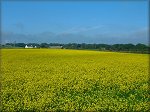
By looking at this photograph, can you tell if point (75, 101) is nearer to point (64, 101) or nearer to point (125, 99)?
point (64, 101)

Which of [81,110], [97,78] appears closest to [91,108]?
[81,110]

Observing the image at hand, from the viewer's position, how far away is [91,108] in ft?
35.3

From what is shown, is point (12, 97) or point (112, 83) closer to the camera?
point (12, 97)

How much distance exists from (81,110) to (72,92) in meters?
3.44

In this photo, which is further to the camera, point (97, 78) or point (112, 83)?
point (97, 78)

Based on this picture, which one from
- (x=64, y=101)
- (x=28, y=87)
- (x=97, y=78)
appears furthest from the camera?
(x=97, y=78)

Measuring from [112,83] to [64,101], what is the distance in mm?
5244

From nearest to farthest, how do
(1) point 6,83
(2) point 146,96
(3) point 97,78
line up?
1. (2) point 146,96
2. (1) point 6,83
3. (3) point 97,78

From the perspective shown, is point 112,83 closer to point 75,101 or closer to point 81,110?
point 75,101

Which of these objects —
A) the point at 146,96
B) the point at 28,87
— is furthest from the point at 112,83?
the point at 28,87

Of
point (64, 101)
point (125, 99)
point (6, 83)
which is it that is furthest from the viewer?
point (6, 83)

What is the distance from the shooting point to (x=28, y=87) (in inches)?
576

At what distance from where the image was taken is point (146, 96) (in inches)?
Answer: 533

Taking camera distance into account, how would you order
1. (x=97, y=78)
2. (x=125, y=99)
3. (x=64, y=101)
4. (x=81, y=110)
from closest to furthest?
(x=81, y=110) → (x=64, y=101) → (x=125, y=99) → (x=97, y=78)
